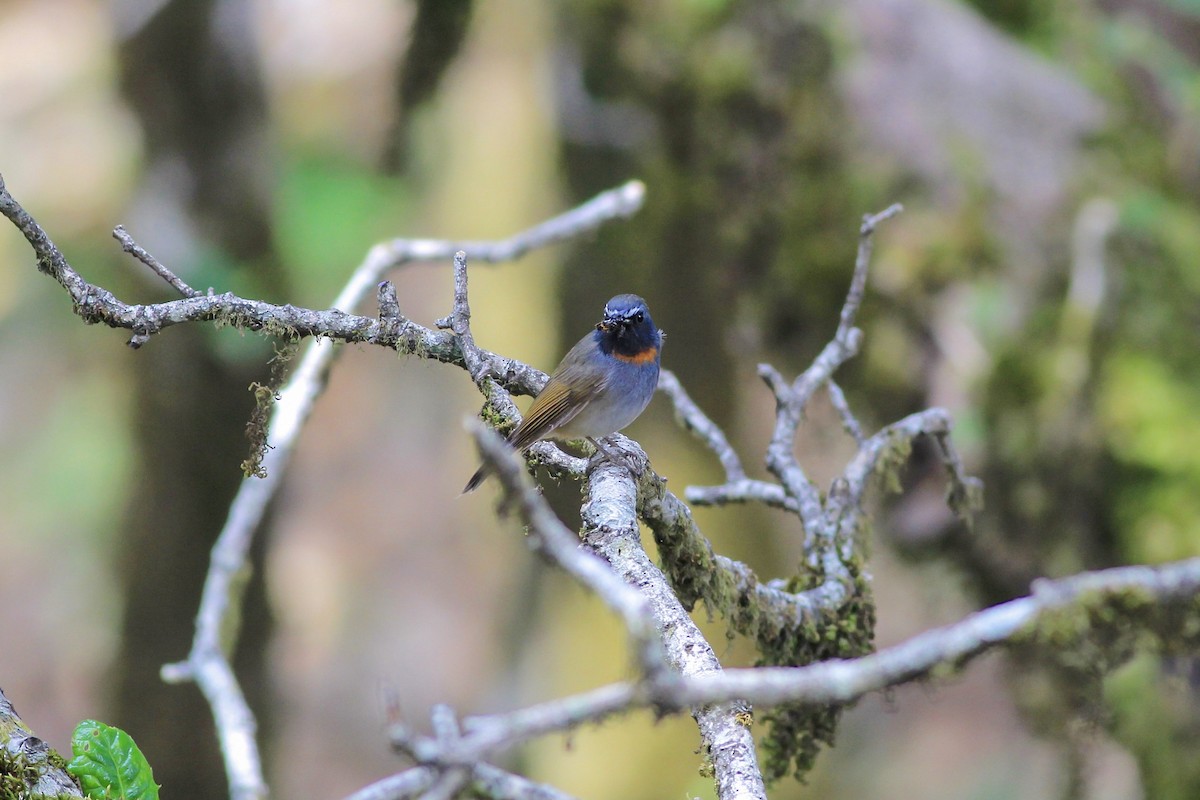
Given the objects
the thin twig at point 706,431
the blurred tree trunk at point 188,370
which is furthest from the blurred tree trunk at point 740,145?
the blurred tree trunk at point 188,370

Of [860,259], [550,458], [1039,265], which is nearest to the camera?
[550,458]

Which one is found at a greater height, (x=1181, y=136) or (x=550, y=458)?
(x=1181, y=136)

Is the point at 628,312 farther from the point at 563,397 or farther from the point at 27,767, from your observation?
the point at 27,767

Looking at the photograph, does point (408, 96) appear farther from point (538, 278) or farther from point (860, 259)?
point (860, 259)

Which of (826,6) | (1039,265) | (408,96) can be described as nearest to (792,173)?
(826,6)

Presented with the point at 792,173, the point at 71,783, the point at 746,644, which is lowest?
the point at 71,783

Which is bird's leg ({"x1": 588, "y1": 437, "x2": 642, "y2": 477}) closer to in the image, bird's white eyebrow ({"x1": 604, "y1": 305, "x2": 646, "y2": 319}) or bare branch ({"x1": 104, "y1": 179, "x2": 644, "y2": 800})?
bare branch ({"x1": 104, "y1": 179, "x2": 644, "y2": 800})

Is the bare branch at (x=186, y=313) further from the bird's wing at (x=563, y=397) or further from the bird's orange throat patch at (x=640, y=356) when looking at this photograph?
the bird's orange throat patch at (x=640, y=356)
